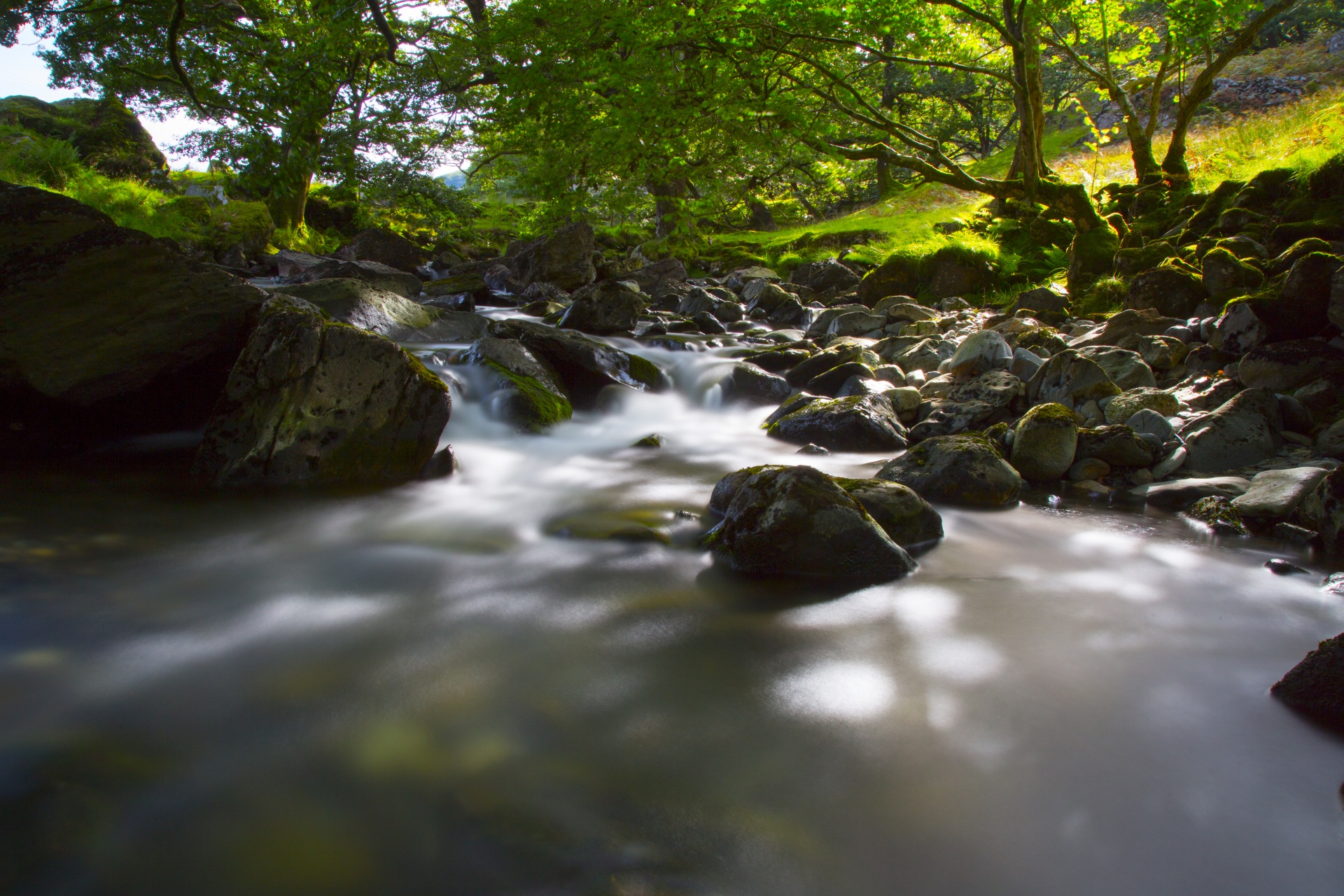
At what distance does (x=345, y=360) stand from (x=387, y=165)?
13501mm

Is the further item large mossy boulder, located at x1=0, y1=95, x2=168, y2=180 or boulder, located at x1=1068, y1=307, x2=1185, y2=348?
large mossy boulder, located at x1=0, y1=95, x2=168, y2=180

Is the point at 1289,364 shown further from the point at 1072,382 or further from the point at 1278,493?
the point at 1278,493

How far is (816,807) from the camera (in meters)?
2.02

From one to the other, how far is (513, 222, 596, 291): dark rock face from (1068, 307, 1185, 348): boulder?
30.6 feet

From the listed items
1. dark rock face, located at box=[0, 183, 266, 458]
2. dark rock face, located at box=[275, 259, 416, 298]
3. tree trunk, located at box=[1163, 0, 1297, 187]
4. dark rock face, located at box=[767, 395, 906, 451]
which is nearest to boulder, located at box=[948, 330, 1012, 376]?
dark rock face, located at box=[767, 395, 906, 451]

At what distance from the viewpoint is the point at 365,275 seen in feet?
36.3

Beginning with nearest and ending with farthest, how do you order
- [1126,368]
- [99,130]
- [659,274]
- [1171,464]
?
[1171,464] → [1126,368] → [659,274] → [99,130]

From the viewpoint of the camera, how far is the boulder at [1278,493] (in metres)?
4.13

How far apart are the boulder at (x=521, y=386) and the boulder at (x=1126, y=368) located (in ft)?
15.8

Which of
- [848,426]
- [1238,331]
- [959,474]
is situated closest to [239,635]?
[959,474]

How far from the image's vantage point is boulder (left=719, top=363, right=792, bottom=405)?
318 inches

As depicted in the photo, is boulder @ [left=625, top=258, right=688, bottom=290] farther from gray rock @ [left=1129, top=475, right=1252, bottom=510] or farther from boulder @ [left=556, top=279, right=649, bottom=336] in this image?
gray rock @ [left=1129, top=475, right=1252, bottom=510]

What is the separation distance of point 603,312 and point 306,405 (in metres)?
6.35

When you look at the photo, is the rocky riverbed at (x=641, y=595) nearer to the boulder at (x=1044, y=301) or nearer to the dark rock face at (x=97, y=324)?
the dark rock face at (x=97, y=324)
